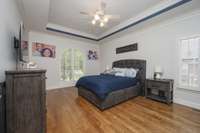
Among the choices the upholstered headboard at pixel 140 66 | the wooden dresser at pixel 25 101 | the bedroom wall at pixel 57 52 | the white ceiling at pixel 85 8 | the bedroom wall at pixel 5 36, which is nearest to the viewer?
the wooden dresser at pixel 25 101

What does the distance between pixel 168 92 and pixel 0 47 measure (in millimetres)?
3846

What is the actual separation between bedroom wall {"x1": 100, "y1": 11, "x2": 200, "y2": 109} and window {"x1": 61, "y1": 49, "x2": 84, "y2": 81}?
9.21 ft

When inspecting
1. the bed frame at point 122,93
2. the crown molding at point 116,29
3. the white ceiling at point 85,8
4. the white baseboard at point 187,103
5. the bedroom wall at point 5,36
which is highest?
the white ceiling at point 85,8

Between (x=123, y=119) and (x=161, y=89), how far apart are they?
1.74 meters

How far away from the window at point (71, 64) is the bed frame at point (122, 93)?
2.06 metres

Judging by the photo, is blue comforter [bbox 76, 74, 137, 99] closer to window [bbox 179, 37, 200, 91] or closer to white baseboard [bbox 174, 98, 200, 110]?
white baseboard [bbox 174, 98, 200, 110]

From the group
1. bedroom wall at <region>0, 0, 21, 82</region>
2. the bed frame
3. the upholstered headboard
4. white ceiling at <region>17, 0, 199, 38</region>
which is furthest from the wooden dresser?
the upholstered headboard

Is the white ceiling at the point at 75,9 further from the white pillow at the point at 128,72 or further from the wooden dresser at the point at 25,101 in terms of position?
the wooden dresser at the point at 25,101

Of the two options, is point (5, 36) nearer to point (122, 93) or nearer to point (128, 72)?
point (122, 93)

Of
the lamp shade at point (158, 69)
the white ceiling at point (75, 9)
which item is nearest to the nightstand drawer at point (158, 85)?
the lamp shade at point (158, 69)

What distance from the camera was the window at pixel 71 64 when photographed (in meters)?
5.56

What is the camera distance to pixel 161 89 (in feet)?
10.6

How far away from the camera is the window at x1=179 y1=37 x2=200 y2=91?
284cm

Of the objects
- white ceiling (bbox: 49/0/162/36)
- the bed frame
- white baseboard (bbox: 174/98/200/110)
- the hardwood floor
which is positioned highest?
white ceiling (bbox: 49/0/162/36)
